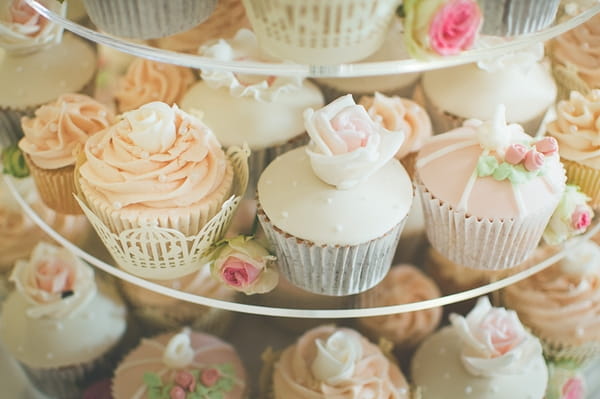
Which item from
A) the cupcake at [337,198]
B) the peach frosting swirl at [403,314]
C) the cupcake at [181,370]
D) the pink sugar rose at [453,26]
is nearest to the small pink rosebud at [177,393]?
the cupcake at [181,370]

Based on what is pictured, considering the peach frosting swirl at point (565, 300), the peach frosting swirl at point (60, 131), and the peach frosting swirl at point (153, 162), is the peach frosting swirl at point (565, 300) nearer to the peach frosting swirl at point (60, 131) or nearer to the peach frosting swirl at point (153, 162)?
the peach frosting swirl at point (153, 162)

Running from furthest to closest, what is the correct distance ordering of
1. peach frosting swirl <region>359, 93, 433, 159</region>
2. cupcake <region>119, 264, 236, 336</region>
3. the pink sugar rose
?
cupcake <region>119, 264, 236, 336</region> → peach frosting swirl <region>359, 93, 433, 159</region> → the pink sugar rose

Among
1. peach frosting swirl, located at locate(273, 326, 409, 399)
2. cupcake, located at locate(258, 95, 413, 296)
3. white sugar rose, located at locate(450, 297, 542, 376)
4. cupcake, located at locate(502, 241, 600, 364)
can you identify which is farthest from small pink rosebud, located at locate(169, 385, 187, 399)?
cupcake, located at locate(502, 241, 600, 364)

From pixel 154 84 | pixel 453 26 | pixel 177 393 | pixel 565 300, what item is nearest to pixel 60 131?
pixel 154 84

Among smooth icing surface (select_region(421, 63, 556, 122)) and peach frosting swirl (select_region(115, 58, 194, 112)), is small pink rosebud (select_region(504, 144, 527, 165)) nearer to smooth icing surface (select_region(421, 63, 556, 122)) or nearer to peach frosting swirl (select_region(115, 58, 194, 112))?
smooth icing surface (select_region(421, 63, 556, 122))

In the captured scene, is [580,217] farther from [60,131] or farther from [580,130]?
[60,131]
